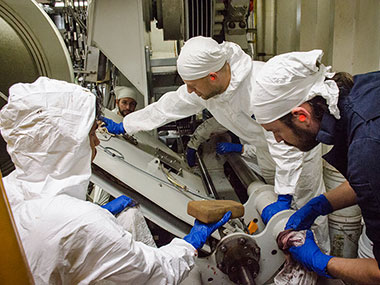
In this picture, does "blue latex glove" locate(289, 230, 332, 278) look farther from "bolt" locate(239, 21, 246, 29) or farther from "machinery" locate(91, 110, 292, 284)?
"bolt" locate(239, 21, 246, 29)

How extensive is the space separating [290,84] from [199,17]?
125 centimetres

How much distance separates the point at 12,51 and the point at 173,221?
1.06 meters

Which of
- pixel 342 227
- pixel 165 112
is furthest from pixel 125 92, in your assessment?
pixel 342 227

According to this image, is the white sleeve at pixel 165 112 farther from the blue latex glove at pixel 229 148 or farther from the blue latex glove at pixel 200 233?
the blue latex glove at pixel 200 233

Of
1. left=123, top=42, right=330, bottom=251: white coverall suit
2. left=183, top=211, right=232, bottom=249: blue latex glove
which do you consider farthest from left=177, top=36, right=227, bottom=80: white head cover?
left=183, top=211, right=232, bottom=249: blue latex glove

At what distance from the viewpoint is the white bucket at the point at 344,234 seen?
6.09ft

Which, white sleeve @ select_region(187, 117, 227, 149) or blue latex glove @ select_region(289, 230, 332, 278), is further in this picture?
white sleeve @ select_region(187, 117, 227, 149)

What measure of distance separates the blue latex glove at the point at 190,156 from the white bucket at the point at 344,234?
1.23 m

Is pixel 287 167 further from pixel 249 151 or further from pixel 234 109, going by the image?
pixel 249 151

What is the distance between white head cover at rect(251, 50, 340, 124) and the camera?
3.24 ft

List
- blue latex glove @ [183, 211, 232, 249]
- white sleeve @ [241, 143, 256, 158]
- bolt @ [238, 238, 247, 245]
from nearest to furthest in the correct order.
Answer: blue latex glove @ [183, 211, 232, 249], bolt @ [238, 238, 247, 245], white sleeve @ [241, 143, 256, 158]

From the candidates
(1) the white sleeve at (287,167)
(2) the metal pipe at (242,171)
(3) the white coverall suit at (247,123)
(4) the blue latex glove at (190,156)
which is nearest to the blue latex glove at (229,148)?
(2) the metal pipe at (242,171)

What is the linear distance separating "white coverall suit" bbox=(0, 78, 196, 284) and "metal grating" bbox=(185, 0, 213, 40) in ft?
4.41

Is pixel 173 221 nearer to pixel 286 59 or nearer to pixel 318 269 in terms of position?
pixel 318 269
